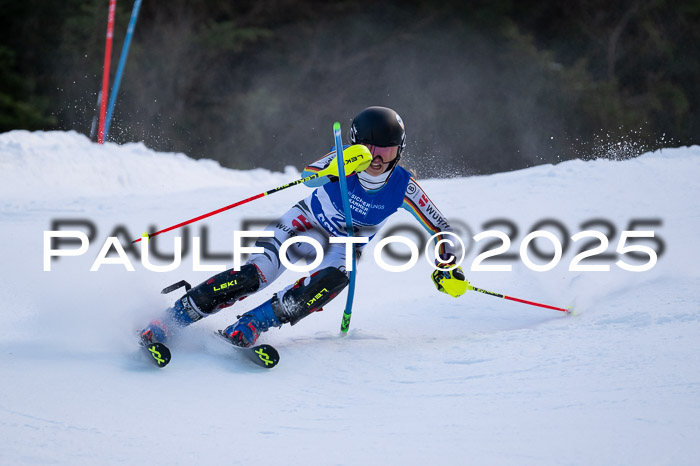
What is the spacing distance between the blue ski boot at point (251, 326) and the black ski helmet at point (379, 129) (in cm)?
80

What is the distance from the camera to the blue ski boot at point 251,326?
320cm

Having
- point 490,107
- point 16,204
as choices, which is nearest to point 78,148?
point 16,204

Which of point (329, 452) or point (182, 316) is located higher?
point (182, 316)

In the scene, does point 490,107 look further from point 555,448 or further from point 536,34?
point 555,448

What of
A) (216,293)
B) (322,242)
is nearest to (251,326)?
(216,293)

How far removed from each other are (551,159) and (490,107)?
5.49 ft

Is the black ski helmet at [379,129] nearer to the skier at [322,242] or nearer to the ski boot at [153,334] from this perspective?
the skier at [322,242]

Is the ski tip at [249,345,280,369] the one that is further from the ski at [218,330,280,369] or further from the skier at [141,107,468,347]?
the skier at [141,107,468,347]

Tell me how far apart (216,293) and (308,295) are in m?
0.38

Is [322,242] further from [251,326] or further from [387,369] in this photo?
[387,369]

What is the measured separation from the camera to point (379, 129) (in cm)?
341

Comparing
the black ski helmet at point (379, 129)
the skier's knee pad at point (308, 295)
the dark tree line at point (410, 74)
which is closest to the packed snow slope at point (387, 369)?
the skier's knee pad at point (308, 295)

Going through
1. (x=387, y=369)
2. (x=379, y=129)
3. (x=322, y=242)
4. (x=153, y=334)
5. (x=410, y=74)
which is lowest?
(x=387, y=369)

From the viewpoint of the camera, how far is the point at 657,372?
9.11 feet
